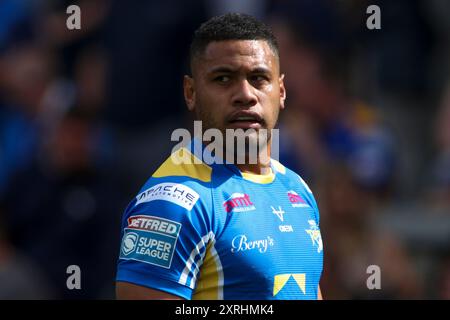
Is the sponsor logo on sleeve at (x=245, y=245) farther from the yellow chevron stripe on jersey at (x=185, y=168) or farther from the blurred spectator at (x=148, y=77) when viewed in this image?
the blurred spectator at (x=148, y=77)

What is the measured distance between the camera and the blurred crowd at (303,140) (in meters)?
9.24

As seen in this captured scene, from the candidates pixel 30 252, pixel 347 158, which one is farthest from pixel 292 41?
pixel 30 252

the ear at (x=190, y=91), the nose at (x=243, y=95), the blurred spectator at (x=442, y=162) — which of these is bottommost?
the nose at (x=243, y=95)

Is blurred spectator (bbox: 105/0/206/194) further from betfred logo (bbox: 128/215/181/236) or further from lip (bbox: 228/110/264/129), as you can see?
betfred logo (bbox: 128/215/181/236)

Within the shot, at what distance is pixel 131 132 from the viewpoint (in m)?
9.98

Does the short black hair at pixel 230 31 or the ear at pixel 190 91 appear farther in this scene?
the ear at pixel 190 91

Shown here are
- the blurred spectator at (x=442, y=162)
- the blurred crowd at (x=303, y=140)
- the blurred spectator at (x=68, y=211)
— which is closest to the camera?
the blurred crowd at (x=303, y=140)

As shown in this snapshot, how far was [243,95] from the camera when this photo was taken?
491 centimetres

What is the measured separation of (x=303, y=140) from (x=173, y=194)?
16.7 ft

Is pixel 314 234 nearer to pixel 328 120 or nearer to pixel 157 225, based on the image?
pixel 157 225

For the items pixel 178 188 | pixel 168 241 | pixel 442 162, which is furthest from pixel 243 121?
pixel 442 162

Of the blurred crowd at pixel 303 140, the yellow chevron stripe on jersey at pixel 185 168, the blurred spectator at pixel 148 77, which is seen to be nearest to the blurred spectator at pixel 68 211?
the blurred crowd at pixel 303 140

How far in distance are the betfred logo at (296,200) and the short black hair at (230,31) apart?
0.73 m
